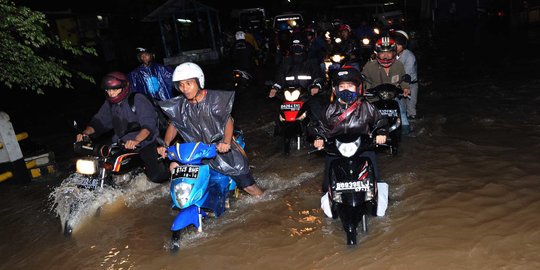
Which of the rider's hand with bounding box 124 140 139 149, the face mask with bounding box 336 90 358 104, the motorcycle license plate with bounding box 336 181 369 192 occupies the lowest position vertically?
the motorcycle license plate with bounding box 336 181 369 192

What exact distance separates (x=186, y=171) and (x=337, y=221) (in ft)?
5.91

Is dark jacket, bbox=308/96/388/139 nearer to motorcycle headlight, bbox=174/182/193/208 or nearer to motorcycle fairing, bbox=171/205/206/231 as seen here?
motorcycle headlight, bbox=174/182/193/208

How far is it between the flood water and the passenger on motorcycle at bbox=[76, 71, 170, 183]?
2.26 feet

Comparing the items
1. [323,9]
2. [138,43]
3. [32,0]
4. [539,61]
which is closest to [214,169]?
[539,61]

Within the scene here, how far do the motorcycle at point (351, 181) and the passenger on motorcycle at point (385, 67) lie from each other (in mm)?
2888

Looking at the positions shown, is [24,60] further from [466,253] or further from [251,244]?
[466,253]

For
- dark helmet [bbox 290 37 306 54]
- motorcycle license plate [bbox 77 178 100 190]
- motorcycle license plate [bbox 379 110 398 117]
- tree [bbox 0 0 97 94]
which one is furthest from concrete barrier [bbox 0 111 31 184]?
motorcycle license plate [bbox 379 110 398 117]

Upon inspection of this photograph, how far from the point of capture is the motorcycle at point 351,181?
175 inches

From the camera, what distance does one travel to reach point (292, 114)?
25.2 ft

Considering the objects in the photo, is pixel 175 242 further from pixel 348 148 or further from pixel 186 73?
pixel 348 148

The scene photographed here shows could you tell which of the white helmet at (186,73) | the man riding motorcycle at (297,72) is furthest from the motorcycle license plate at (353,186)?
the man riding motorcycle at (297,72)

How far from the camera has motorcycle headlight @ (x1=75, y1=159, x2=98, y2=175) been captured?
563 centimetres

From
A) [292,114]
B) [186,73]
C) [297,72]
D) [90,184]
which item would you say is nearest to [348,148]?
[186,73]

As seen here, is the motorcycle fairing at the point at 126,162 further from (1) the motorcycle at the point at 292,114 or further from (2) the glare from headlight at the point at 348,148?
(2) the glare from headlight at the point at 348,148
